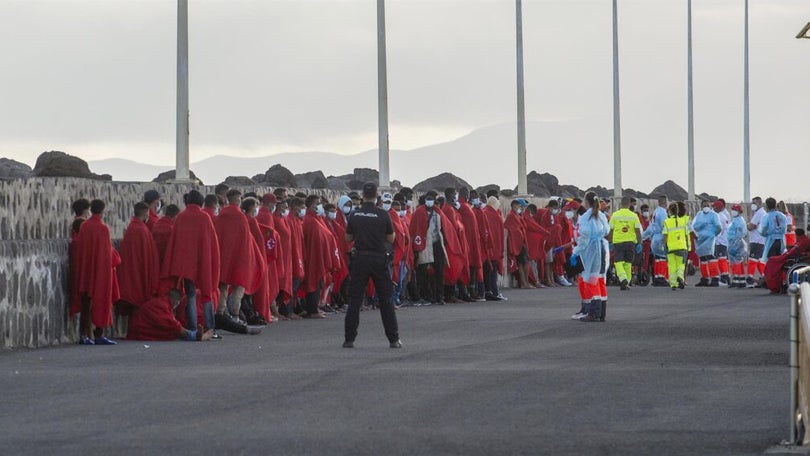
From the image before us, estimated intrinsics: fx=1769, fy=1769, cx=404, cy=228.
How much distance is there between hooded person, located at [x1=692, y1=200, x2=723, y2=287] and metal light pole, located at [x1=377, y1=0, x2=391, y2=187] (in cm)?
716

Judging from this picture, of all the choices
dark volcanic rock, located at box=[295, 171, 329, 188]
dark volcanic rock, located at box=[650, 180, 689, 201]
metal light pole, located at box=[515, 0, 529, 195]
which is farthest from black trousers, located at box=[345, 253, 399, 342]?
dark volcanic rock, located at box=[650, 180, 689, 201]

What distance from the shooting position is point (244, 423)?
12312 millimetres

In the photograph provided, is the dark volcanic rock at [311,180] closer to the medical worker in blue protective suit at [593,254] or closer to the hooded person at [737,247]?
the hooded person at [737,247]

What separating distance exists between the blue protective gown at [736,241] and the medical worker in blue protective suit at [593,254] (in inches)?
624

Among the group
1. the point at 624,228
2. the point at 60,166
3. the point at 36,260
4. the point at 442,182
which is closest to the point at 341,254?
the point at 36,260

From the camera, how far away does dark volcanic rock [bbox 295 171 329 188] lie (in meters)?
64.7

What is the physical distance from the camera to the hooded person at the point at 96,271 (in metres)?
21.3

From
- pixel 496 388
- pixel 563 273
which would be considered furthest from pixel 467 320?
pixel 563 273

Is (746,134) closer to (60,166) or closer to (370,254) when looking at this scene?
(60,166)

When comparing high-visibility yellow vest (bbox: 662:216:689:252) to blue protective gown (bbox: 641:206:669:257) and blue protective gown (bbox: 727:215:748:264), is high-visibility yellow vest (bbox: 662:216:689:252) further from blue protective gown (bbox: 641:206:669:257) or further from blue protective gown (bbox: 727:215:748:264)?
blue protective gown (bbox: 727:215:748:264)

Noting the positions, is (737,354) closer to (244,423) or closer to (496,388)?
(496,388)

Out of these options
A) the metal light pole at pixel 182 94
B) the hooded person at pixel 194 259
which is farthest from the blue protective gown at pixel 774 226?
the hooded person at pixel 194 259

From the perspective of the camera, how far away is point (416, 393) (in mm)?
14391

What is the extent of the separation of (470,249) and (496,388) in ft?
64.5
